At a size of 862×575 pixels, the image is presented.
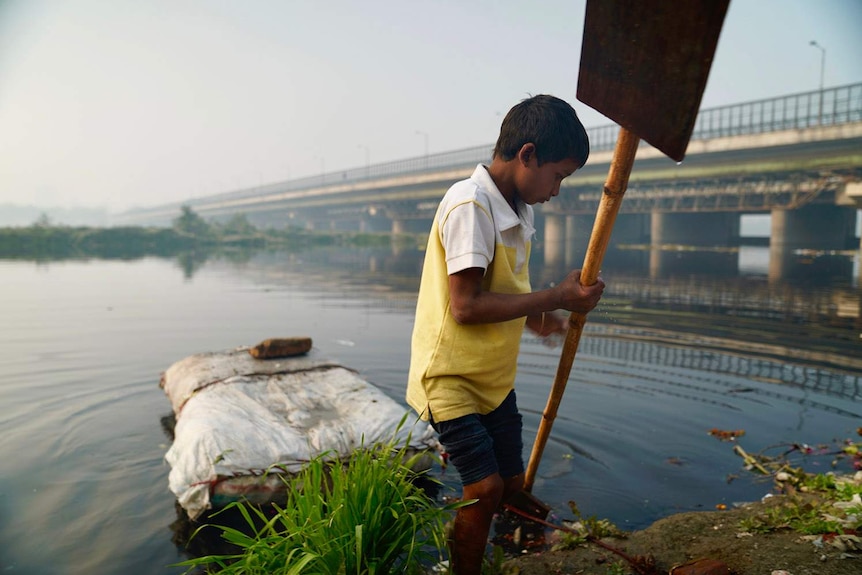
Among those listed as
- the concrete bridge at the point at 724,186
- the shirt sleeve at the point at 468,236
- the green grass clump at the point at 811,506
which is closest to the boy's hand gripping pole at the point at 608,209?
the shirt sleeve at the point at 468,236

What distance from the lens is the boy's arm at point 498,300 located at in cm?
231

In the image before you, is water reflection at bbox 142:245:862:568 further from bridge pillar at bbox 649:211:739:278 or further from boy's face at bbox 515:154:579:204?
bridge pillar at bbox 649:211:739:278

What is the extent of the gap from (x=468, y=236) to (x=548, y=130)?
1.72 ft

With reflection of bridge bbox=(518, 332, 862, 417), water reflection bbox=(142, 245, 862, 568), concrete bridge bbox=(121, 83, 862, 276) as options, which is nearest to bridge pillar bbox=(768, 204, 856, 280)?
concrete bridge bbox=(121, 83, 862, 276)

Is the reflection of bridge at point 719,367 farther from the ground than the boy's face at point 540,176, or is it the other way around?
the boy's face at point 540,176

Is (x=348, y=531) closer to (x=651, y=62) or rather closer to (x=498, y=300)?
(x=498, y=300)

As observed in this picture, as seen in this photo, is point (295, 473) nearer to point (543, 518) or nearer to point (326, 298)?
point (543, 518)

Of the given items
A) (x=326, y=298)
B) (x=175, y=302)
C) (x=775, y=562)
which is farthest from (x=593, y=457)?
(x=175, y=302)

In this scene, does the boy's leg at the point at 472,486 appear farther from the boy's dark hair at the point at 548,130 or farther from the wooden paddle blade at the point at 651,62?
the wooden paddle blade at the point at 651,62

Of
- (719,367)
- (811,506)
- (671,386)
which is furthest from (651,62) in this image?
(719,367)

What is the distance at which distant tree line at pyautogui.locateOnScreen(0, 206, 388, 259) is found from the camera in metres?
36.9

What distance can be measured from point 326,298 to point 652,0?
13.1 meters

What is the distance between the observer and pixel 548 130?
2.36 metres

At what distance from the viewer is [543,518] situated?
3.56 metres
